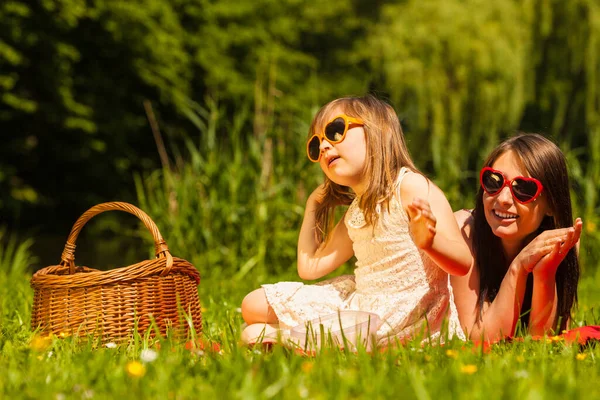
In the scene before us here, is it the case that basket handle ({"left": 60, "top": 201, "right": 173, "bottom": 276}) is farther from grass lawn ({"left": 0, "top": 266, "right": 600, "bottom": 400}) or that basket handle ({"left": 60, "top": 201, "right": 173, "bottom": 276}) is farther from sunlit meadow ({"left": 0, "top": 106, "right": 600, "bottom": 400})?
grass lawn ({"left": 0, "top": 266, "right": 600, "bottom": 400})

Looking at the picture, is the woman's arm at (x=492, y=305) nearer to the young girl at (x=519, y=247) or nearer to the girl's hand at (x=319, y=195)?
the young girl at (x=519, y=247)

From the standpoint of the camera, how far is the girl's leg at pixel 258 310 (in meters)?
2.63

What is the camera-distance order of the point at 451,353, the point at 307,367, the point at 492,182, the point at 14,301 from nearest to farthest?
the point at 307,367 → the point at 451,353 → the point at 492,182 → the point at 14,301

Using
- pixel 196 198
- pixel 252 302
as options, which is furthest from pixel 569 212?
pixel 196 198

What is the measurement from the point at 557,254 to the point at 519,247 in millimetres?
323

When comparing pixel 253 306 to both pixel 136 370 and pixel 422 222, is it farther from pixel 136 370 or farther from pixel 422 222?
pixel 136 370

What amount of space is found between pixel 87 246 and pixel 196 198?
6246 millimetres

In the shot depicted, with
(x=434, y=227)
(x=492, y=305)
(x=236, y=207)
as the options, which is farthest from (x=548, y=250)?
(x=236, y=207)

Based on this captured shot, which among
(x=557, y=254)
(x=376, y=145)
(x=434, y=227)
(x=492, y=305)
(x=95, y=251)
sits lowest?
(x=95, y=251)

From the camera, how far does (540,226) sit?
271cm

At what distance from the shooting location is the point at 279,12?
17.8 metres

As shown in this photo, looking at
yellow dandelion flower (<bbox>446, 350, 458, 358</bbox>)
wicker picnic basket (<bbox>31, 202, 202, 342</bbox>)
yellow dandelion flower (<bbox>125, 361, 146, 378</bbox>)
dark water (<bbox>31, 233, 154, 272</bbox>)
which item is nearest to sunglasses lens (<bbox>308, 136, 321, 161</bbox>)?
wicker picnic basket (<bbox>31, 202, 202, 342</bbox>)

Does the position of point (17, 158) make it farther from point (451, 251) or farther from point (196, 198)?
point (451, 251)

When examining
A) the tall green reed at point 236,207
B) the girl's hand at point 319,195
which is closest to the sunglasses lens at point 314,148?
the girl's hand at point 319,195
